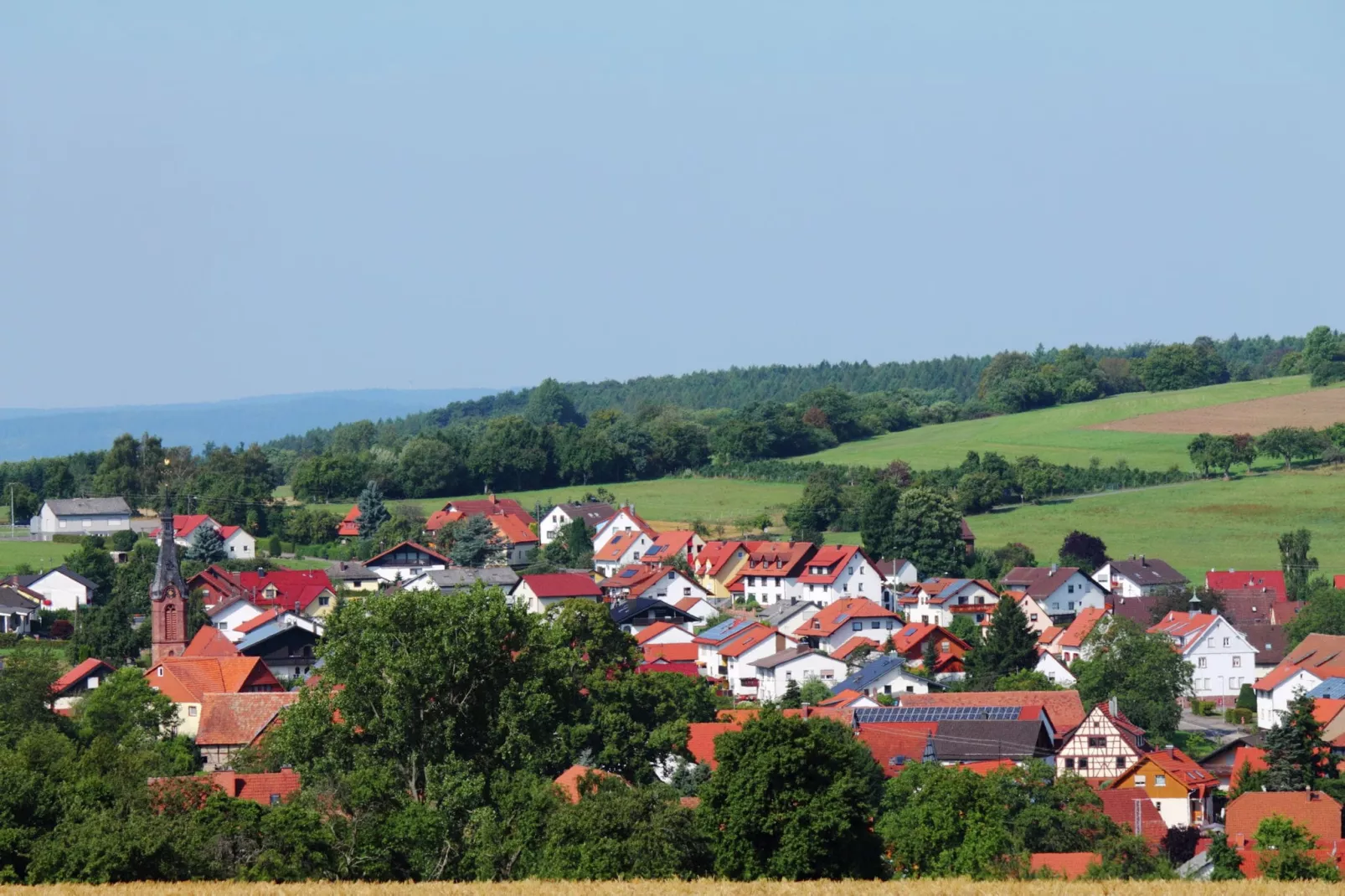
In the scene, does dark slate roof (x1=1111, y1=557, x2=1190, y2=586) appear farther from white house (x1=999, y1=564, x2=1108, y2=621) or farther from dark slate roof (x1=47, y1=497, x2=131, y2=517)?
dark slate roof (x1=47, y1=497, x2=131, y2=517)

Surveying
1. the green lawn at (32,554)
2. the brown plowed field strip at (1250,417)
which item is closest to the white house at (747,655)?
the green lawn at (32,554)

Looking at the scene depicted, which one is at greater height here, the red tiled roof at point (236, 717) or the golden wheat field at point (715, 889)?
the golden wheat field at point (715, 889)

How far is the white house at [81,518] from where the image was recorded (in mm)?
97688

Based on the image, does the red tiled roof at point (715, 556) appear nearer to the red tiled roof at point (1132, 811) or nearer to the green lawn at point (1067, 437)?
the green lawn at point (1067, 437)

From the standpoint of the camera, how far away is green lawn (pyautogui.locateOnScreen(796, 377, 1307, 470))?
115625mm

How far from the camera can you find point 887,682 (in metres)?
59.5

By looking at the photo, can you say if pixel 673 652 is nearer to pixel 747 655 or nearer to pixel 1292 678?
pixel 747 655

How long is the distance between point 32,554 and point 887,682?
159 feet

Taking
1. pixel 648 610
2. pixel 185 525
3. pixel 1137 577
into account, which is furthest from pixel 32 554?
pixel 1137 577

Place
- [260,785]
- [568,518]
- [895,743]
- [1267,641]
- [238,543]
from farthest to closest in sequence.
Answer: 1. [568,518]
2. [238,543]
3. [1267,641]
4. [895,743]
5. [260,785]

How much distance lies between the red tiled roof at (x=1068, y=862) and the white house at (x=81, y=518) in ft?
238

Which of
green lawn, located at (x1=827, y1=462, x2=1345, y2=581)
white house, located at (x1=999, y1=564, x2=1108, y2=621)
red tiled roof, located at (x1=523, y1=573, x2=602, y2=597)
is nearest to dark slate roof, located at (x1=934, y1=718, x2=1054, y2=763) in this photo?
white house, located at (x1=999, y1=564, x2=1108, y2=621)

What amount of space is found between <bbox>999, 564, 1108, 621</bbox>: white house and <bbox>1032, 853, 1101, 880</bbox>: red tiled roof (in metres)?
42.7

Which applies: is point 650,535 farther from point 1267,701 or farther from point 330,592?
point 1267,701
